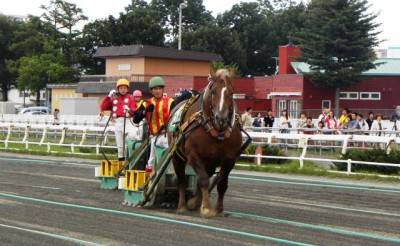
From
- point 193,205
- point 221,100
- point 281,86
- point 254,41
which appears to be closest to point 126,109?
point 193,205

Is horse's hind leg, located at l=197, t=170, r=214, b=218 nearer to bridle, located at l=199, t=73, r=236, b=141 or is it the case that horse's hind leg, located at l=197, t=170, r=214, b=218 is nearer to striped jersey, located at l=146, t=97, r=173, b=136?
bridle, located at l=199, t=73, r=236, b=141

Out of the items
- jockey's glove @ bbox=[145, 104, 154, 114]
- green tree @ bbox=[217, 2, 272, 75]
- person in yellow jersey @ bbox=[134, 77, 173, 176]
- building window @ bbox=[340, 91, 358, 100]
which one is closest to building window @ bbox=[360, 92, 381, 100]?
building window @ bbox=[340, 91, 358, 100]

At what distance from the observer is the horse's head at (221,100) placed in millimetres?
11648

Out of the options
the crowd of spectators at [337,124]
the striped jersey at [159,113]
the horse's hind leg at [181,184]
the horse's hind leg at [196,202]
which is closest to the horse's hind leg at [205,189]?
the horse's hind leg at [181,184]

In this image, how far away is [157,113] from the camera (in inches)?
564

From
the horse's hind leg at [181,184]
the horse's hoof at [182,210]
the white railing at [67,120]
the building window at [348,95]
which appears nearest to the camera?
the horse's hoof at [182,210]

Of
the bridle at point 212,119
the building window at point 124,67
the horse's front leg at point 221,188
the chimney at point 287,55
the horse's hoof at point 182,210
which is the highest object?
the chimney at point 287,55

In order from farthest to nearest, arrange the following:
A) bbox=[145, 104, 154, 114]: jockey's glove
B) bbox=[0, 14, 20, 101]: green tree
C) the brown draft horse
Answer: bbox=[0, 14, 20, 101]: green tree → bbox=[145, 104, 154, 114]: jockey's glove → the brown draft horse

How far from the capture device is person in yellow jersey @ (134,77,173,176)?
46.4ft

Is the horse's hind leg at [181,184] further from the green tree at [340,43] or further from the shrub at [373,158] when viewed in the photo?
the green tree at [340,43]

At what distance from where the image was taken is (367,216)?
42.2 feet

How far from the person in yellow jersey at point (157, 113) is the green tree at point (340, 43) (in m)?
46.5

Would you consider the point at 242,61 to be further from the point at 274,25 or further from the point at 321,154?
the point at 321,154

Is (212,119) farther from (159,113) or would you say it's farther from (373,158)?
(373,158)
